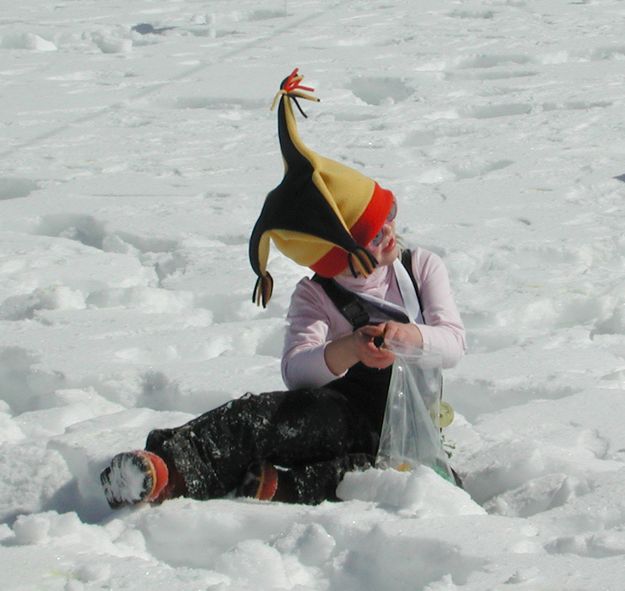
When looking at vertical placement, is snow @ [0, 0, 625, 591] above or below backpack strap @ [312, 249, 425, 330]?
below

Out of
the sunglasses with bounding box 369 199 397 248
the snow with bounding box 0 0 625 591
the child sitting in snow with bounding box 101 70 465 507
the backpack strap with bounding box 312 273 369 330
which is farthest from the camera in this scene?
the backpack strap with bounding box 312 273 369 330

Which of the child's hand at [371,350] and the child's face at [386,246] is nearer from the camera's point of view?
the child's hand at [371,350]

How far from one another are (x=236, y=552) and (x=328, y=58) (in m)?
5.70

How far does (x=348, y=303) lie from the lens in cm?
281

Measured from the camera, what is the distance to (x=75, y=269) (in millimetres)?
4254

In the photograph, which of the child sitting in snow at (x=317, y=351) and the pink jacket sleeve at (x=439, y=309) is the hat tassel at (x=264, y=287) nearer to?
the child sitting in snow at (x=317, y=351)

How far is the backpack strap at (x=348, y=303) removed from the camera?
2.81 meters

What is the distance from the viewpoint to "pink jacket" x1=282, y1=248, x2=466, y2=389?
2752 mm

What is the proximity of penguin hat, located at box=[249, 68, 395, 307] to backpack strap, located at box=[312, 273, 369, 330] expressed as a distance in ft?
0.38

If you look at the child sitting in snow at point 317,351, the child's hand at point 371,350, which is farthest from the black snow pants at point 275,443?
the child's hand at point 371,350

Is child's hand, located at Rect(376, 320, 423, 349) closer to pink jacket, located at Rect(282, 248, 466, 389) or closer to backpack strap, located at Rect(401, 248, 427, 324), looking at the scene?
pink jacket, located at Rect(282, 248, 466, 389)

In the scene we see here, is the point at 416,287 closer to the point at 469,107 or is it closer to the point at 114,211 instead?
the point at 114,211

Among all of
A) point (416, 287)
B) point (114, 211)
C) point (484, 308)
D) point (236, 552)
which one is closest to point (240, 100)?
point (114, 211)

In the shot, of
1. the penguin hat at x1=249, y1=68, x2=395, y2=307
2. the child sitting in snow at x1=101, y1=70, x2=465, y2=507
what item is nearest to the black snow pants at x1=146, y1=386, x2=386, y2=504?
the child sitting in snow at x1=101, y1=70, x2=465, y2=507
